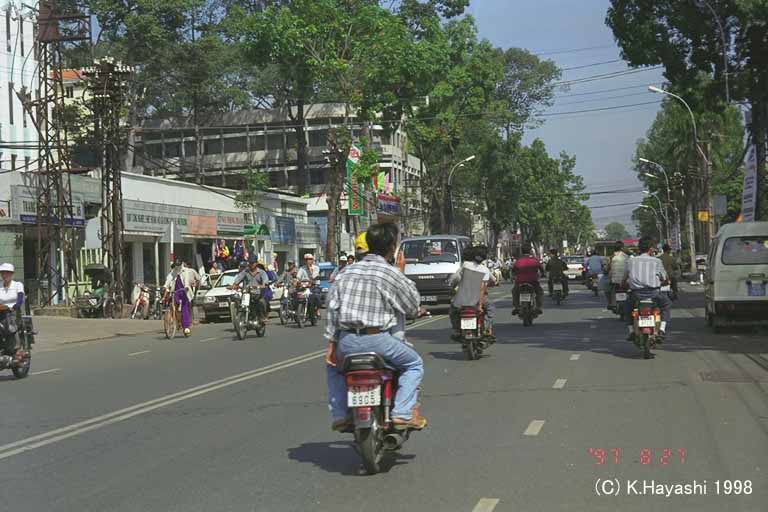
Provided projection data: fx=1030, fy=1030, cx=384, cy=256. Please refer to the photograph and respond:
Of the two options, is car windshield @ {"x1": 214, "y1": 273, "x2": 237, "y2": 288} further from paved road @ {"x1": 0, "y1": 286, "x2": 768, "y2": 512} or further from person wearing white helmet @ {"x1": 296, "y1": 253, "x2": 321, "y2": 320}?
paved road @ {"x1": 0, "y1": 286, "x2": 768, "y2": 512}

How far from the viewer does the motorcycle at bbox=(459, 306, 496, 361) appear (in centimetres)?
1514

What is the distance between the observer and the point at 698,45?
2745 cm

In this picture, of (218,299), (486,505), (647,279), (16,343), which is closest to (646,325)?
(647,279)

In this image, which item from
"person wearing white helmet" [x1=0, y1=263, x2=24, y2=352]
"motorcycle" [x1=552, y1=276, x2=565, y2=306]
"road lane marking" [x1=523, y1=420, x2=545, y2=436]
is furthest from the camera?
"motorcycle" [x1=552, y1=276, x2=565, y2=306]

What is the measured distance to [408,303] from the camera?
24.5ft

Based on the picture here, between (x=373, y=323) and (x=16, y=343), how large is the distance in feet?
31.4

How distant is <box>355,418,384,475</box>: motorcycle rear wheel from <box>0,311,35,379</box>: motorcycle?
368 inches

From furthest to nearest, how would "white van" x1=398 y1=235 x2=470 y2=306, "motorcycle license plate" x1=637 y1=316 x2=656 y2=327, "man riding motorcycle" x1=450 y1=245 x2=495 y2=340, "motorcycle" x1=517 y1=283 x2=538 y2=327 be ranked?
"white van" x1=398 y1=235 x2=470 y2=306
"motorcycle" x1=517 y1=283 x2=538 y2=327
"man riding motorcycle" x1=450 y1=245 x2=495 y2=340
"motorcycle license plate" x1=637 y1=316 x2=656 y2=327

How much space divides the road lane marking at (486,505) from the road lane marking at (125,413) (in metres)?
4.27

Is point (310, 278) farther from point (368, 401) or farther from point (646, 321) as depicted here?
point (368, 401)

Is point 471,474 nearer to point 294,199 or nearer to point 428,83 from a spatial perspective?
point 428,83

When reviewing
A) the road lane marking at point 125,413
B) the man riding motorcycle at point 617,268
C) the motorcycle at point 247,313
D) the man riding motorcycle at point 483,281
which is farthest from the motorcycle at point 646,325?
the motorcycle at point 247,313

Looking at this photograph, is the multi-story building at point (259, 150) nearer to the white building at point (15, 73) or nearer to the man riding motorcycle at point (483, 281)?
the white building at point (15, 73)

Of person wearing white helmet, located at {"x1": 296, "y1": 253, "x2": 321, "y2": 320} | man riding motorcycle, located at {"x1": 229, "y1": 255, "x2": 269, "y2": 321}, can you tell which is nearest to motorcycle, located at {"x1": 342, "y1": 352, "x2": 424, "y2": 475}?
man riding motorcycle, located at {"x1": 229, "y1": 255, "x2": 269, "y2": 321}
